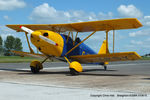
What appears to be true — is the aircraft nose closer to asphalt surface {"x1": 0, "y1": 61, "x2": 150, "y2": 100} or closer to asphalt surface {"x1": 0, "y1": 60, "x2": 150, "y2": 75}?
asphalt surface {"x1": 0, "y1": 61, "x2": 150, "y2": 100}

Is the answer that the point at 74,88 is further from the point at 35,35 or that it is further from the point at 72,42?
the point at 72,42

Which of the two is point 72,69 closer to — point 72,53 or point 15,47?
point 72,53

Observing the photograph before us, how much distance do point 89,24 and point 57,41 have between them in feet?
7.25

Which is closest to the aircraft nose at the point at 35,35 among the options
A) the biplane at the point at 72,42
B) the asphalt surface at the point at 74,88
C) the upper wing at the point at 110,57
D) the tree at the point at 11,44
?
the biplane at the point at 72,42

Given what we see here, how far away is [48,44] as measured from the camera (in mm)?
12047

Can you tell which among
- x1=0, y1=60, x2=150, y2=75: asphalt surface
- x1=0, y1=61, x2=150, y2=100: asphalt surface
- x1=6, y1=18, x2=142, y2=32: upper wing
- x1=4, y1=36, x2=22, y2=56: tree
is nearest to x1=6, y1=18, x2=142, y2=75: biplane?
x1=6, y1=18, x2=142, y2=32: upper wing

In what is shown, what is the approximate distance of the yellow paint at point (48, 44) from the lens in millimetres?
11844

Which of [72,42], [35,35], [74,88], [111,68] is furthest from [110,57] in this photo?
[111,68]

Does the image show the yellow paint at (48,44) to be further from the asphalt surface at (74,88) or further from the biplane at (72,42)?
the asphalt surface at (74,88)

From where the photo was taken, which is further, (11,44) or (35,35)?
(11,44)

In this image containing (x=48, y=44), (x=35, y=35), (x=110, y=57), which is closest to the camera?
(x=35, y=35)

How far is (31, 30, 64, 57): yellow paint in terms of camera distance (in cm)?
1184

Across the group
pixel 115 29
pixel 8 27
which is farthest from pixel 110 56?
pixel 8 27

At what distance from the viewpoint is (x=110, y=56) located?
12.6 meters
